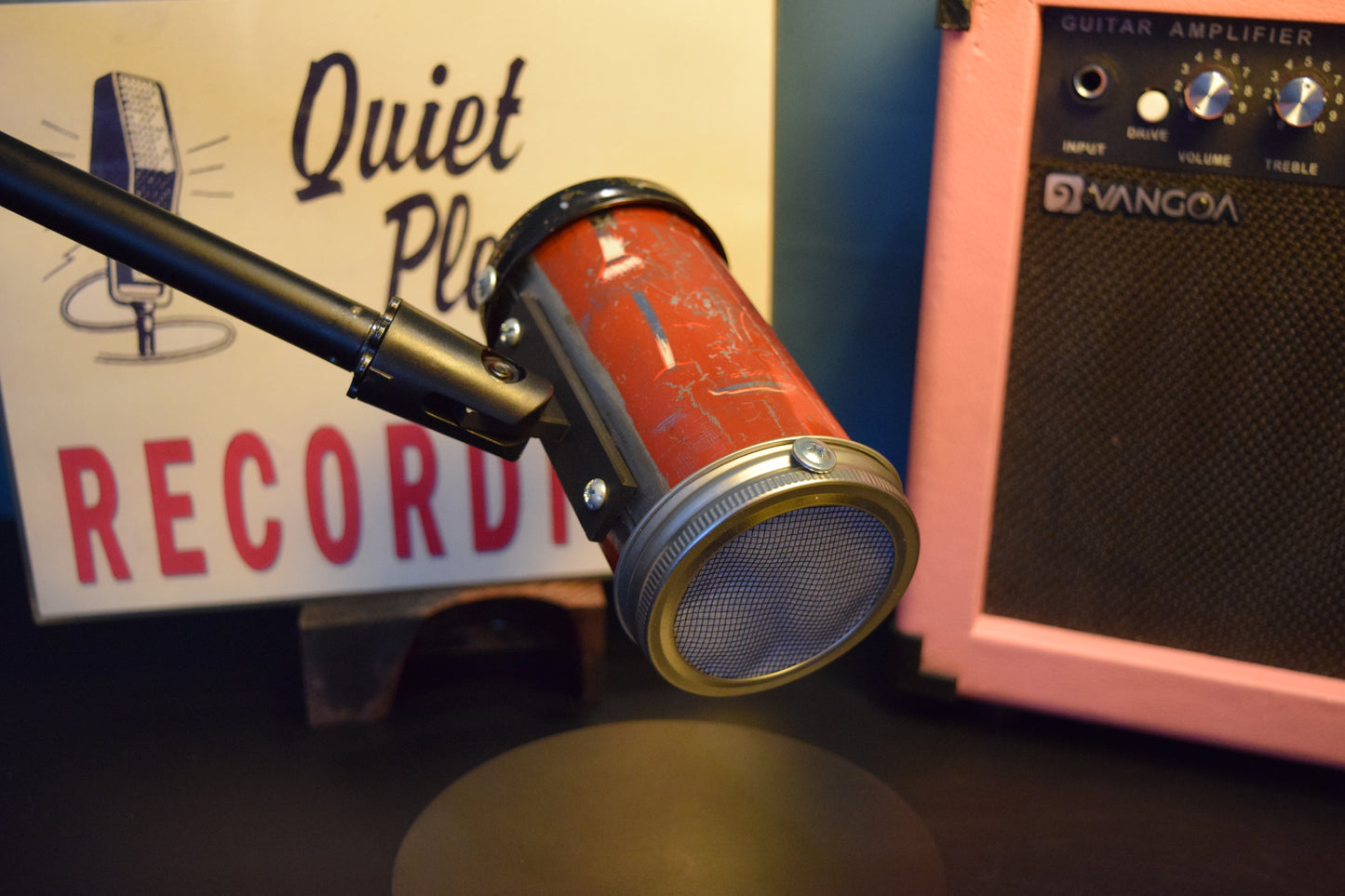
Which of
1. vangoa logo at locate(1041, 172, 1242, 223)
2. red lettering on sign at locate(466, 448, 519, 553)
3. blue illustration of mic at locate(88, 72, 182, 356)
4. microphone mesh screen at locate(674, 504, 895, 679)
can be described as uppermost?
blue illustration of mic at locate(88, 72, 182, 356)

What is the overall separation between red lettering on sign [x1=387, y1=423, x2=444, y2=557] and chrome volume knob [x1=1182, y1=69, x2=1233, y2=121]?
2.30 feet

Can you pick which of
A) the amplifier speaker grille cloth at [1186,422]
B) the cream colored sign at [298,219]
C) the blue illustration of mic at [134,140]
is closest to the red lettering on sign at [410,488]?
the cream colored sign at [298,219]

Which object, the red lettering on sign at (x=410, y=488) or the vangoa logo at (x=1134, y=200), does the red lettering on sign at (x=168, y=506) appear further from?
the vangoa logo at (x=1134, y=200)

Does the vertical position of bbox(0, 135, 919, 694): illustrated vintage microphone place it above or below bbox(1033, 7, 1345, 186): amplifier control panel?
below

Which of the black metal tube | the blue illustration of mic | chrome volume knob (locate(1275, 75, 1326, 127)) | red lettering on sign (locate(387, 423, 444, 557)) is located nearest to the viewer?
the black metal tube

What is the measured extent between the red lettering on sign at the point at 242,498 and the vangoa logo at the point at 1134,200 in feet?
2.36

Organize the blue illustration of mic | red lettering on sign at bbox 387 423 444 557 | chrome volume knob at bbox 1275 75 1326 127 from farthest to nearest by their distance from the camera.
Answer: red lettering on sign at bbox 387 423 444 557 → the blue illustration of mic → chrome volume knob at bbox 1275 75 1326 127

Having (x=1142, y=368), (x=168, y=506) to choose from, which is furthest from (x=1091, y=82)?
(x=168, y=506)

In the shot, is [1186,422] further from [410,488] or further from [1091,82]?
[410,488]

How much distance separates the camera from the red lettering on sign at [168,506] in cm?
97

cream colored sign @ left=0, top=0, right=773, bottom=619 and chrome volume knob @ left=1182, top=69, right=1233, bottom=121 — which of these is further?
cream colored sign @ left=0, top=0, right=773, bottom=619

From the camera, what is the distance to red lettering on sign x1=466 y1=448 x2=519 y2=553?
1024 millimetres

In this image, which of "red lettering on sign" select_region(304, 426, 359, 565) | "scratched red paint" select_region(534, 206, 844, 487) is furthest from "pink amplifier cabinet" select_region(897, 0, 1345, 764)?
"red lettering on sign" select_region(304, 426, 359, 565)

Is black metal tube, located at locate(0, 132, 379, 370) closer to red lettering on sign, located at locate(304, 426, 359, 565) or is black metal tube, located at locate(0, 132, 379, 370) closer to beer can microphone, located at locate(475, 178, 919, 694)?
beer can microphone, located at locate(475, 178, 919, 694)
